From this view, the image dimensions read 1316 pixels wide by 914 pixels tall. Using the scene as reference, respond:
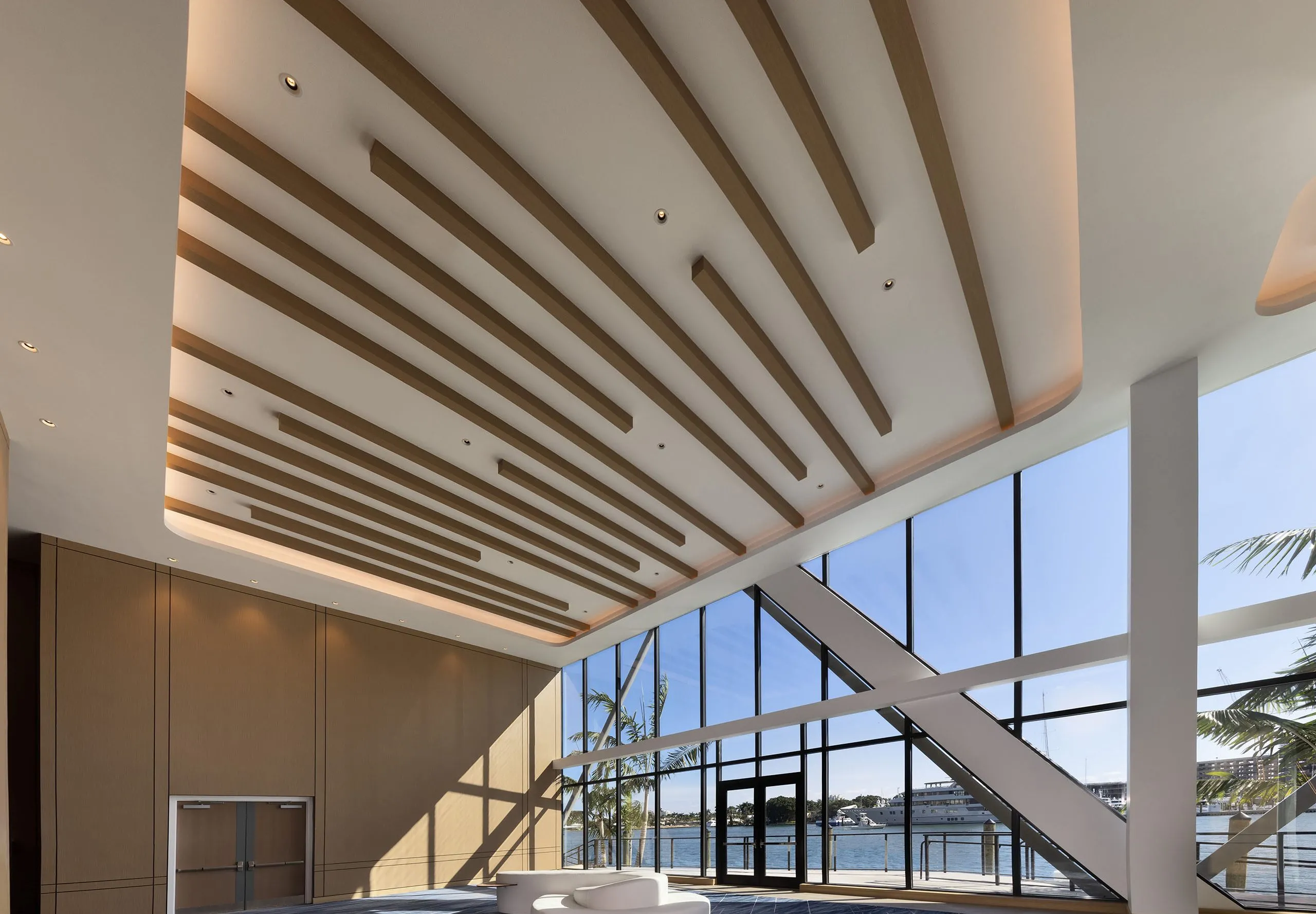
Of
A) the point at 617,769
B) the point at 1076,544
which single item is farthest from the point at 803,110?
the point at 617,769

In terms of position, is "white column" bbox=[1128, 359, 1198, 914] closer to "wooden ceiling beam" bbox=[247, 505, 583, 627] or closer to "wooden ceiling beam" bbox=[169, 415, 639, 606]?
"wooden ceiling beam" bbox=[169, 415, 639, 606]

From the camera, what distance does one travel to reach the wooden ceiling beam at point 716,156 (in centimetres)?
418

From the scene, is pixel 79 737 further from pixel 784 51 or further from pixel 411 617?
pixel 784 51

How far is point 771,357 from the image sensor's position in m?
7.20

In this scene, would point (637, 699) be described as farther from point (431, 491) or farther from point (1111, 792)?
→ point (1111, 792)

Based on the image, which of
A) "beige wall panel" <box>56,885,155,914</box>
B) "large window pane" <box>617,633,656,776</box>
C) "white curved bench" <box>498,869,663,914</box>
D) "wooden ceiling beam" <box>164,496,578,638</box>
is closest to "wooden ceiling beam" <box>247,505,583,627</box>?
"wooden ceiling beam" <box>164,496,578,638</box>

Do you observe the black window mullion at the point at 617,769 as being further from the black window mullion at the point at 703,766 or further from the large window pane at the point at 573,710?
the black window mullion at the point at 703,766

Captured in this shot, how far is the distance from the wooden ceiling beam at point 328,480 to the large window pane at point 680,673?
412 centimetres

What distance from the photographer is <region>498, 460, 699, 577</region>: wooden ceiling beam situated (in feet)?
30.3

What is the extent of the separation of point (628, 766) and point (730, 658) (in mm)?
3472

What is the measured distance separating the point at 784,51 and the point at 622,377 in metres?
3.70

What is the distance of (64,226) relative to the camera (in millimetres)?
5234

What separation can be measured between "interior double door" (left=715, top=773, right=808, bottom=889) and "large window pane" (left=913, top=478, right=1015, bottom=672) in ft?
10.2

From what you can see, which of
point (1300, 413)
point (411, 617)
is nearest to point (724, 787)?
point (411, 617)
